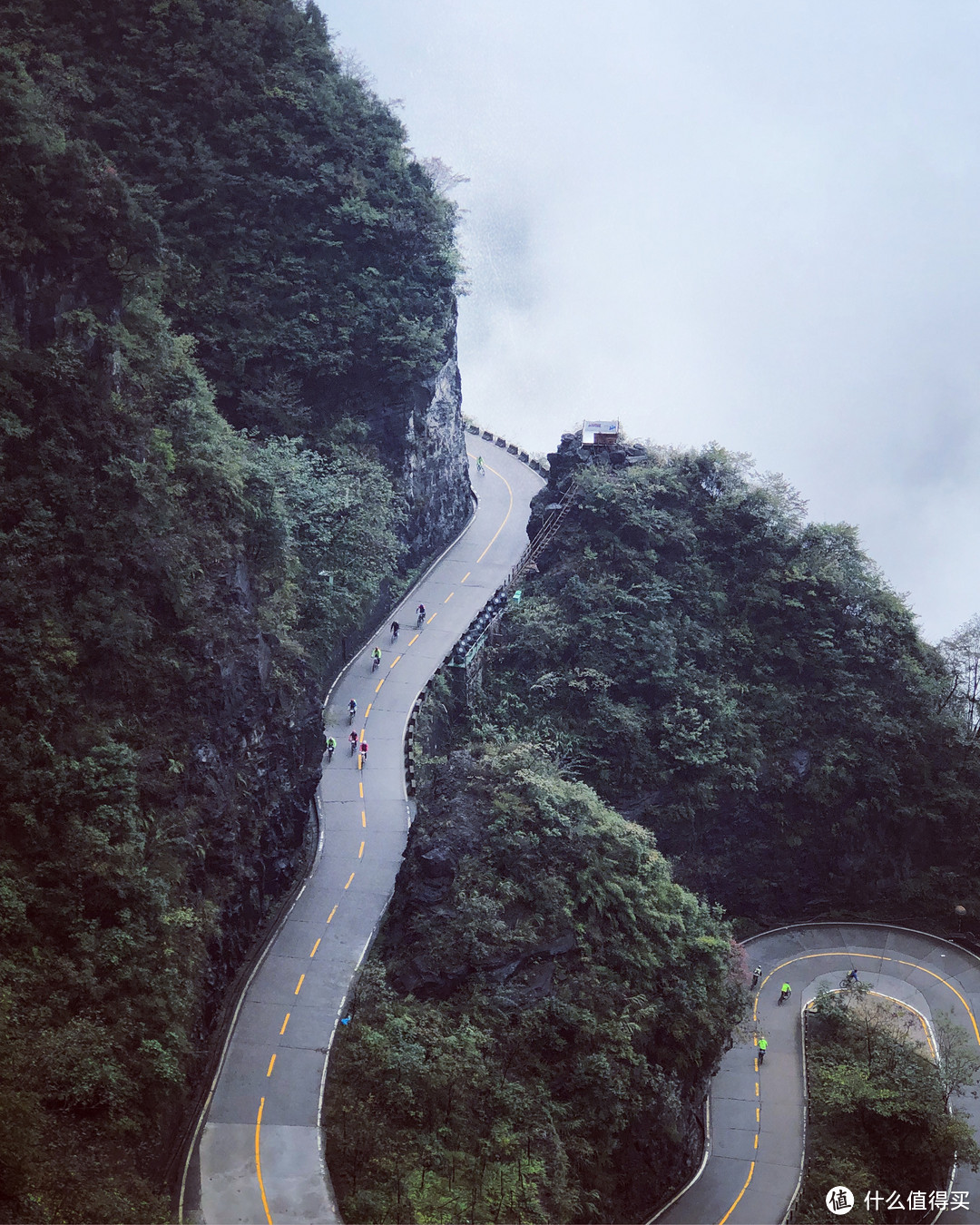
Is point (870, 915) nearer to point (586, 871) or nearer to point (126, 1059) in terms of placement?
point (586, 871)

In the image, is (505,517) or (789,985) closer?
(789,985)

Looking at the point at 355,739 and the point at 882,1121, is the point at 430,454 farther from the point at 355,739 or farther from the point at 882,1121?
the point at 882,1121

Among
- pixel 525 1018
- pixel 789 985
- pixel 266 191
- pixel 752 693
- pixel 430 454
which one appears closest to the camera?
pixel 525 1018

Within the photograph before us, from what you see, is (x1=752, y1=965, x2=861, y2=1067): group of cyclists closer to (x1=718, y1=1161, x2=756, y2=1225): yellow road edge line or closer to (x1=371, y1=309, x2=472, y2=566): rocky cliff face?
(x1=718, y1=1161, x2=756, y2=1225): yellow road edge line

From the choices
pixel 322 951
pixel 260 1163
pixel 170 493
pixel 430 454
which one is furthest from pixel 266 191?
pixel 260 1163

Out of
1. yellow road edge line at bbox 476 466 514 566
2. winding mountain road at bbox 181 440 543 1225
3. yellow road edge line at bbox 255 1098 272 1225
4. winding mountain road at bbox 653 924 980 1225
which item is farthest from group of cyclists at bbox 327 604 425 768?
winding mountain road at bbox 653 924 980 1225
